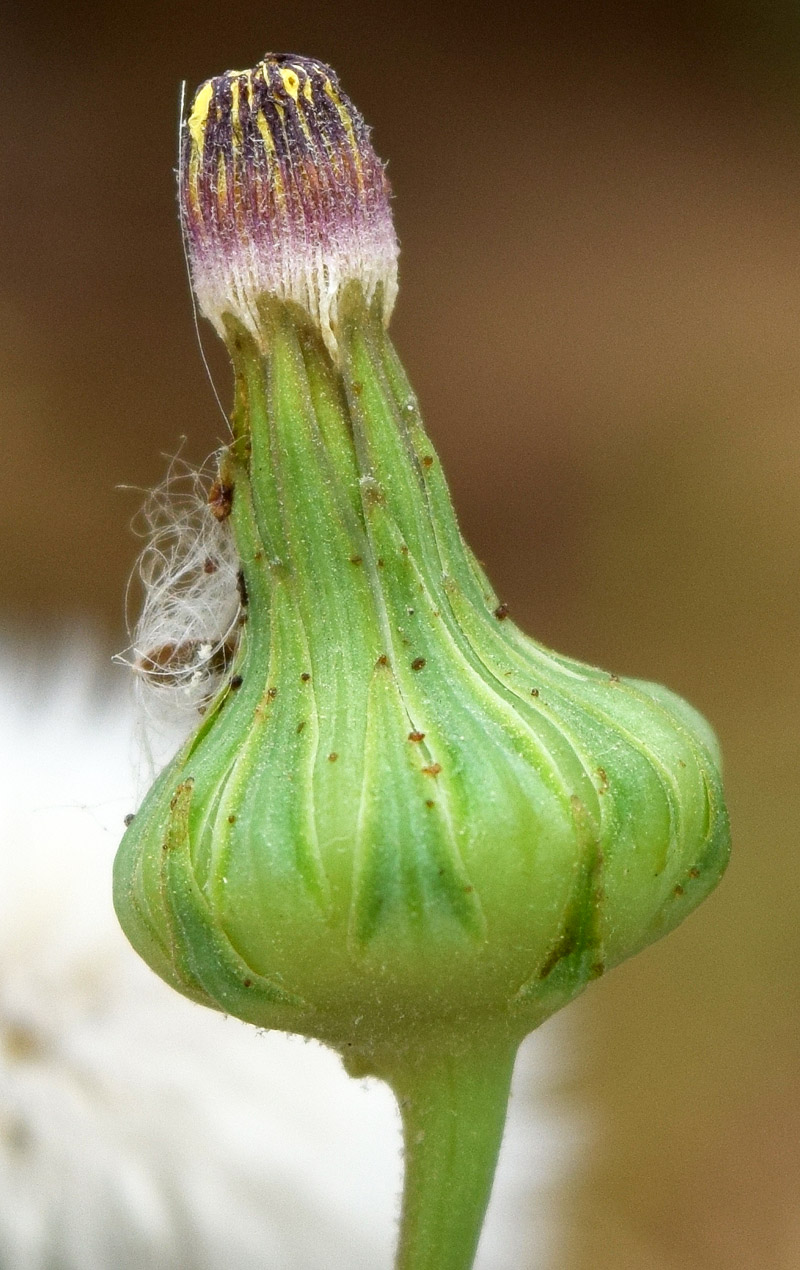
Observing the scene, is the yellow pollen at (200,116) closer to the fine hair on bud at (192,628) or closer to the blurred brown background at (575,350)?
the fine hair on bud at (192,628)

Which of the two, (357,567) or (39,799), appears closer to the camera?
(357,567)

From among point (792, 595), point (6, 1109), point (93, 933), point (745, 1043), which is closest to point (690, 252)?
point (792, 595)

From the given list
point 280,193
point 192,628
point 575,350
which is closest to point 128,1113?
point 192,628

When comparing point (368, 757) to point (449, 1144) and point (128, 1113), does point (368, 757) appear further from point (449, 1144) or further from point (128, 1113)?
point (128, 1113)

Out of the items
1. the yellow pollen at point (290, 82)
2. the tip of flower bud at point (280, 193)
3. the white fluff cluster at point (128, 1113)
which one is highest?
the yellow pollen at point (290, 82)

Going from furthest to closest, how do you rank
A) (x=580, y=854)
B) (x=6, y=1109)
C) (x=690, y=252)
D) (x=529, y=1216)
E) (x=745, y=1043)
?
(x=690, y=252) → (x=745, y=1043) → (x=529, y=1216) → (x=6, y=1109) → (x=580, y=854)

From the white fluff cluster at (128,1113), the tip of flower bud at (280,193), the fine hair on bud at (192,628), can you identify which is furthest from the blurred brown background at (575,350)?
the tip of flower bud at (280,193)

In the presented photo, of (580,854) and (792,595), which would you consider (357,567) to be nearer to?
(580,854)
